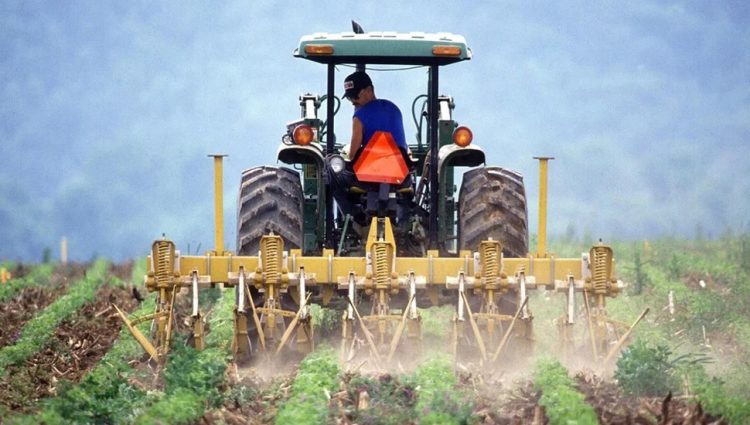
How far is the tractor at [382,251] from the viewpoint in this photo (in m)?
11.5

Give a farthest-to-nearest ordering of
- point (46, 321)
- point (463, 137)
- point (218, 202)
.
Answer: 1. point (46, 321)
2. point (218, 202)
3. point (463, 137)

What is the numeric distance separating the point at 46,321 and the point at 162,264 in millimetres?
3530

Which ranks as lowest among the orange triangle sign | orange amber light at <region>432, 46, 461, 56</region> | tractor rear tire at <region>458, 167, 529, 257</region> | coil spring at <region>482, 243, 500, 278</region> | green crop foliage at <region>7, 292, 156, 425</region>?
green crop foliage at <region>7, 292, 156, 425</region>

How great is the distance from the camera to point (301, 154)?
1249cm

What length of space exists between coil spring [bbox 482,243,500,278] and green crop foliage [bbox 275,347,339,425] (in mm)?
1359

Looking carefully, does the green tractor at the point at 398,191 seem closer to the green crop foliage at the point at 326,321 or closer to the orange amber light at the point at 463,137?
the orange amber light at the point at 463,137

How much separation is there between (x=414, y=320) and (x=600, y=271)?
1.58 m

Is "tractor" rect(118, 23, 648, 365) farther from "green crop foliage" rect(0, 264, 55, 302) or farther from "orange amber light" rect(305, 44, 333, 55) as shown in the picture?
"green crop foliage" rect(0, 264, 55, 302)

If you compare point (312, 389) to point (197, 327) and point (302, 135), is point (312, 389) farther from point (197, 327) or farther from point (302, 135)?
point (302, 135)

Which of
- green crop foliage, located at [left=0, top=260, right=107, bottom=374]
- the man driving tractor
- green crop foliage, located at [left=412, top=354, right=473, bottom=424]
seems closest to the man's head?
the man driving tractor

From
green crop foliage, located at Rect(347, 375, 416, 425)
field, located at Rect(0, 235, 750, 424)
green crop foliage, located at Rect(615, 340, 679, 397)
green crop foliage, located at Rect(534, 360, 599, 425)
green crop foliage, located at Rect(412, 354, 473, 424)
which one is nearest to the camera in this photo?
green crop foliage, located at Rect(534, 360, 599, 425)

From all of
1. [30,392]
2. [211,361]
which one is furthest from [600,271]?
[30,392]

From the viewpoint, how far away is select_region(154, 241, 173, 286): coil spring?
466 inches

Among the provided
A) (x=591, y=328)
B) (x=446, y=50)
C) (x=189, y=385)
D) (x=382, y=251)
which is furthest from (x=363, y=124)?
(x=189, y=385)
